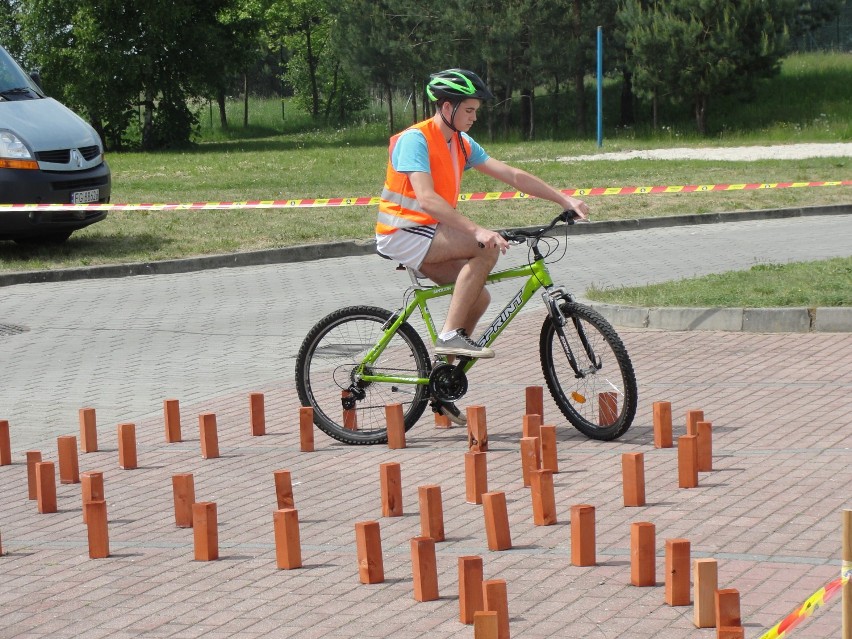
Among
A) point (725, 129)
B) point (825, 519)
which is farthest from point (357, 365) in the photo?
point (725, 129)

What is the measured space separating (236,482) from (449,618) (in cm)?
240

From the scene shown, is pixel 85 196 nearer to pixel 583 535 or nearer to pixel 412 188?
pixel 412 188

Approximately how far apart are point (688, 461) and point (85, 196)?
1130 centimetres

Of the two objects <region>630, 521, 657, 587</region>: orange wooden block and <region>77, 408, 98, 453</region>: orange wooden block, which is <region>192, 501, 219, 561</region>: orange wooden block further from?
<region>77, 408, 98, 453</region>: orange wooden block

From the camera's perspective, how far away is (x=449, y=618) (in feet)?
15.3

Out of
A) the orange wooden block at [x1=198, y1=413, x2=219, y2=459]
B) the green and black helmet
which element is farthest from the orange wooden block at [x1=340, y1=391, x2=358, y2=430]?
the green and black helmet

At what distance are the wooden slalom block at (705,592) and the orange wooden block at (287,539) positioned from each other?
1496 mm

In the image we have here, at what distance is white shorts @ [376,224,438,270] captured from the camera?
7398 millimetres

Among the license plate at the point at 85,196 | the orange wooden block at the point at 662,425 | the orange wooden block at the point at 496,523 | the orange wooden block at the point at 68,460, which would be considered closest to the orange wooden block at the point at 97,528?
the orange wooden block at the point at 68,460

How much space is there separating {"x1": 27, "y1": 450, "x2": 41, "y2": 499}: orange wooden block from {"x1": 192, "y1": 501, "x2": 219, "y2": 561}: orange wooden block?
136 centimetres

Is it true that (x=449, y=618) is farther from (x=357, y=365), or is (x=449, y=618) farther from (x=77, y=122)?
(x=77, y=122)

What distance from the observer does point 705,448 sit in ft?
21.6

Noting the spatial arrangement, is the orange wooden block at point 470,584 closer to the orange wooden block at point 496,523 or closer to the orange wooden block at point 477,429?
the orange wooden block at point 496,523

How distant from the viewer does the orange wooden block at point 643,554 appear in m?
4.77
